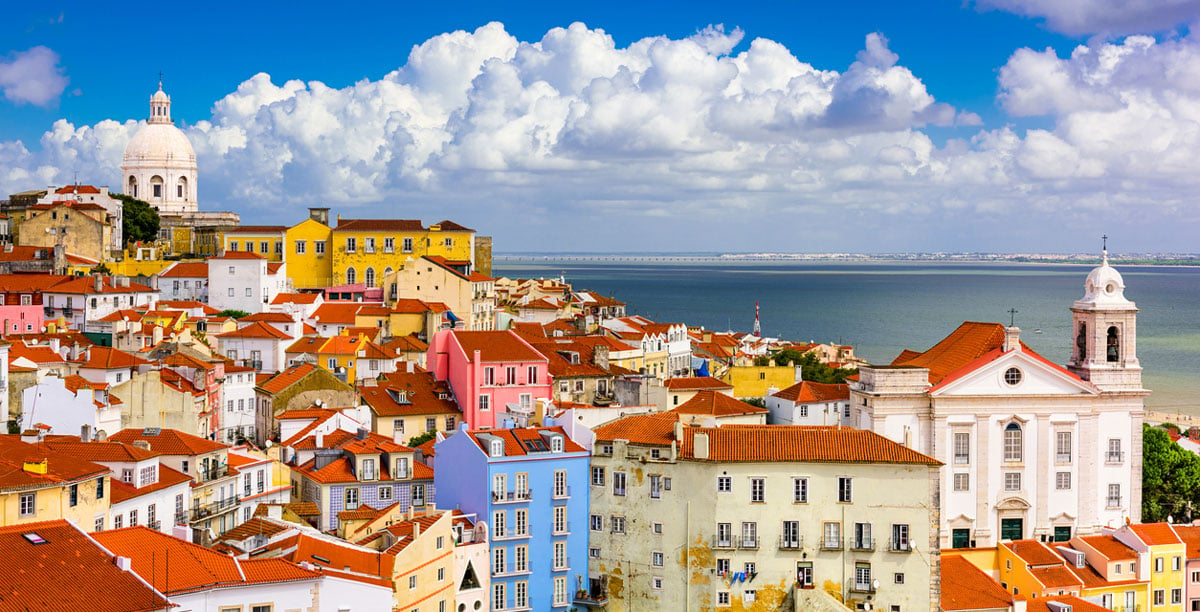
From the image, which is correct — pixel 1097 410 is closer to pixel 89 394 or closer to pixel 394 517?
pixel 394 517

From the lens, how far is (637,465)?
115ft

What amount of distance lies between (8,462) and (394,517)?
914 cm

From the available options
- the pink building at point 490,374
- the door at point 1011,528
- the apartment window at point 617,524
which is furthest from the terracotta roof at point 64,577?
the door at point 1011,528

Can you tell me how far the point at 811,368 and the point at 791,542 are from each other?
29108mm

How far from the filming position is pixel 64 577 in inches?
931

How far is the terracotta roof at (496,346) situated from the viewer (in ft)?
158

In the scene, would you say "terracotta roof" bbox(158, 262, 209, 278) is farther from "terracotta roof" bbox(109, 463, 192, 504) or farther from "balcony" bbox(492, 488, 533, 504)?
"balcony" bbox(492, 488, 533, 504)

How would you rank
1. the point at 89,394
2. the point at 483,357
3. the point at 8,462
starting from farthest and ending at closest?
1. the point at 483,357
2. the point at 89,394
3. the point at 8,462

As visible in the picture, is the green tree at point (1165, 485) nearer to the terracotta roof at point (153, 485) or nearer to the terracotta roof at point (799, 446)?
the terracotta roof at point (799, 446)

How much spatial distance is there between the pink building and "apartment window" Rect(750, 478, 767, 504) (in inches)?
501

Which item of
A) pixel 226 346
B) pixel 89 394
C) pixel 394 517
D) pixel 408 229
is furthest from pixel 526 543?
pixel 408 229

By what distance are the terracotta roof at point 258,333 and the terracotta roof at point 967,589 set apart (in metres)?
29.9

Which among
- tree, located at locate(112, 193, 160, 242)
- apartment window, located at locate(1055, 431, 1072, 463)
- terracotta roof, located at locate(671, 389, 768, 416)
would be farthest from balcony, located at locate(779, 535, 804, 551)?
tree, located at locate(112, 193, 160, 242)

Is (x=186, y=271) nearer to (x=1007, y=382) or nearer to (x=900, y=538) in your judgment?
(x=1007, y=382)
